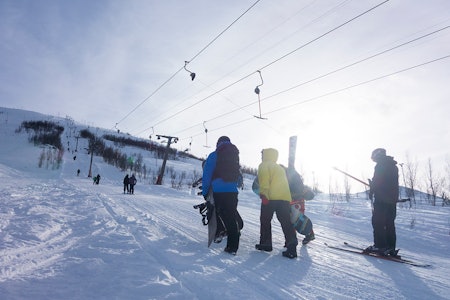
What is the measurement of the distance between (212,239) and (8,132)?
347 ft

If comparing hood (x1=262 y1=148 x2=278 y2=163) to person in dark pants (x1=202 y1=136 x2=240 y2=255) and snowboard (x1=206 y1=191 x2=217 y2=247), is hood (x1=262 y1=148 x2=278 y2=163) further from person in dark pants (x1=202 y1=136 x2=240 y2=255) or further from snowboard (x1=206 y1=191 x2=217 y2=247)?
snowboard (x1=206 y1=191 x2=217 y2=247)

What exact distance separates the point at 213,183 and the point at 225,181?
21 centimetres

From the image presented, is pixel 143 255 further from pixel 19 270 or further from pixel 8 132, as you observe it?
pixel 8 132

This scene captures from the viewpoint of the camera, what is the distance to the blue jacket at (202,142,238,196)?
4.49 meters

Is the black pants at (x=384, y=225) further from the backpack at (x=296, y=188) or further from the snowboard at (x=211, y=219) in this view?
the snowboard at (x=211, y=219)

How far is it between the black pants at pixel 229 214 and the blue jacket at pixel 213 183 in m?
0.08

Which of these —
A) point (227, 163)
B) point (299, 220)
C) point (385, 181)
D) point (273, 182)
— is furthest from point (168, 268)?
point (385, 181)

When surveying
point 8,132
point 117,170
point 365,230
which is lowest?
point 365,230

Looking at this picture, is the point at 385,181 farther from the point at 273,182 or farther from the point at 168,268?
the point at 168,268

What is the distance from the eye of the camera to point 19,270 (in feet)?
8.73

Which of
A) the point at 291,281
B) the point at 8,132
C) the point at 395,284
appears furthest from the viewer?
the point at 8,132

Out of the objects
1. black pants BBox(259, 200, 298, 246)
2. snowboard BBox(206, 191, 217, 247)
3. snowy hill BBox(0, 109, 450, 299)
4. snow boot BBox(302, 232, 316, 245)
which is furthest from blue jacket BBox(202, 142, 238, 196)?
snow boot BBox(302, 232, 316, 245)

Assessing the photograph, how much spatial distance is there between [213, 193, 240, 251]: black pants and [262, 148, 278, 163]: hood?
0.82 meters

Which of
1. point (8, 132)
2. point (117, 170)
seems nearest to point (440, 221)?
point (117, 170)
